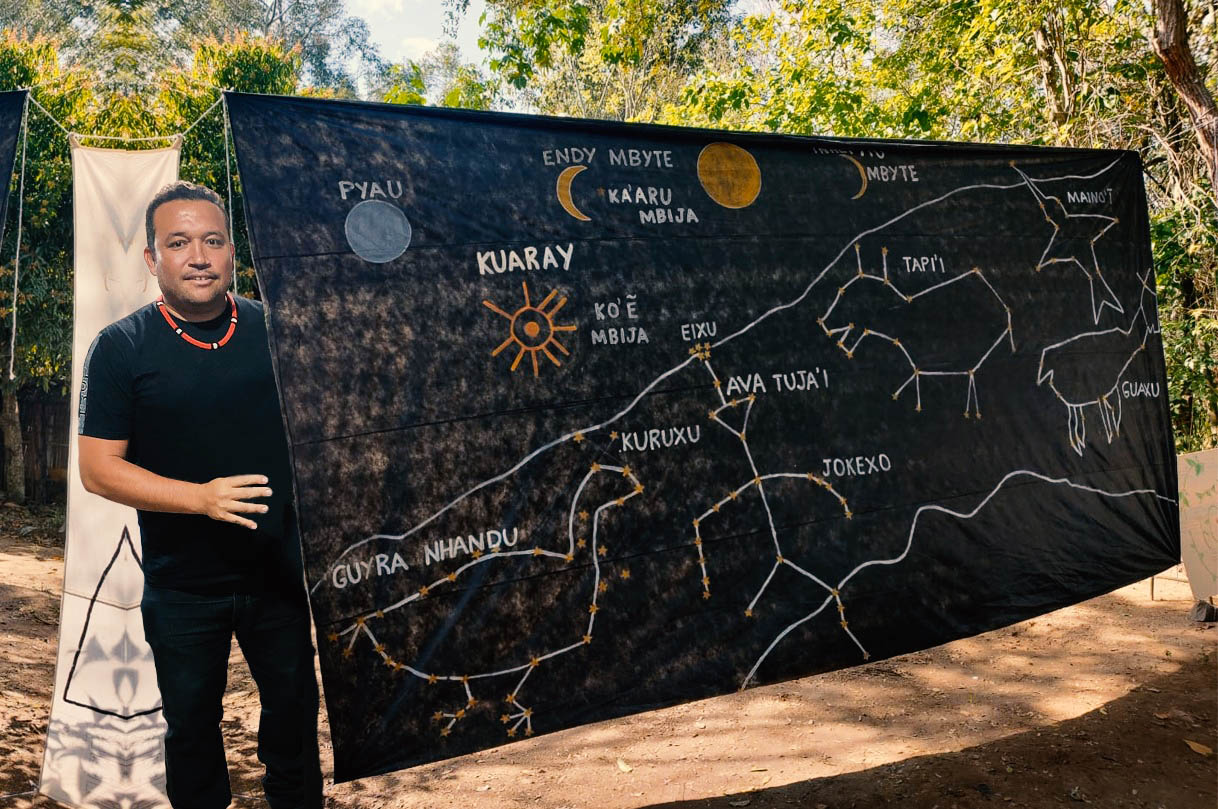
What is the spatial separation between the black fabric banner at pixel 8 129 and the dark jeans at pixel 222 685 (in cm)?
113

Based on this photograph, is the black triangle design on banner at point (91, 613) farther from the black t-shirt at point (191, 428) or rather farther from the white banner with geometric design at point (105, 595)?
the black t-shirt at point (191, 428)

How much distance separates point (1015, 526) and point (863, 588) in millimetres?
722

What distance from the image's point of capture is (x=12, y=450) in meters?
7.98

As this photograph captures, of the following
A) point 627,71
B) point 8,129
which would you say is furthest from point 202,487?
point 627,71

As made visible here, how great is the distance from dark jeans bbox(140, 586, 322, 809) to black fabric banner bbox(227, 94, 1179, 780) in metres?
0.11

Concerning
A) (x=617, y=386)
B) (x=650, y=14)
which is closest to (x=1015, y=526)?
(x=617, y=386)

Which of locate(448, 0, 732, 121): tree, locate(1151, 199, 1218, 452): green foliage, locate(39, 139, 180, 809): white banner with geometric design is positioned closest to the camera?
locate(39, 139, 180, 809): white banner with geometric design

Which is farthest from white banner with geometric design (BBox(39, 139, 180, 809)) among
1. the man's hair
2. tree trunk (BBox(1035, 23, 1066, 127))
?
tree trunk (BBox(1035, 23, 1066, 127))

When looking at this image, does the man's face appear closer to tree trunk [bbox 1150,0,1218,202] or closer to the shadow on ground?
the shadow on ground

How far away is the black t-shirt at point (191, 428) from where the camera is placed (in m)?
1.99

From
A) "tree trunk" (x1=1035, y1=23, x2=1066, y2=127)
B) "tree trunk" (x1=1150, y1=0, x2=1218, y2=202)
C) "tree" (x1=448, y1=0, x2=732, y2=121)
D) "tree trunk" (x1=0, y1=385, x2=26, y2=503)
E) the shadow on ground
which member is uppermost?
"tree" (x1=448, y1=0, x2=732, y2=121)

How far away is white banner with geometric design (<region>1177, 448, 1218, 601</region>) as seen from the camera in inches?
138

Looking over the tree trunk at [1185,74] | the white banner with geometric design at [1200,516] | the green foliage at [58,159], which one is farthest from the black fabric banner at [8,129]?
the green foliage at [58,159]

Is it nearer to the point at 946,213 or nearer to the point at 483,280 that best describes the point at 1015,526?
the point at 946,213
